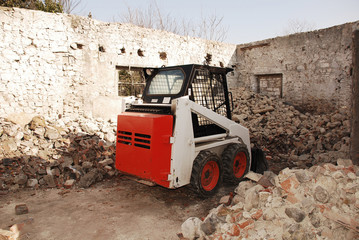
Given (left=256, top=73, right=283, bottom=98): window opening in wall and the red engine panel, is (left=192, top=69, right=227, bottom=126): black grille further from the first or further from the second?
(left=256, top=73, right=283, bottom=98): window opening in wall

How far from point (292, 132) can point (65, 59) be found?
6.77m

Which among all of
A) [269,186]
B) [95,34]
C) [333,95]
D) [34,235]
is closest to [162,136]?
[269,186]

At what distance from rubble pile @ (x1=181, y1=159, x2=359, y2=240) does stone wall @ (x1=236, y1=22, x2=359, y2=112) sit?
600 cm

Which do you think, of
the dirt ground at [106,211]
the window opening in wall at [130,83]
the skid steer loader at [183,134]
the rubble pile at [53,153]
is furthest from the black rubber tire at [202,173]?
the window opening in wall at [130,83]

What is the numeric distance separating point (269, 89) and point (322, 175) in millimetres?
8263

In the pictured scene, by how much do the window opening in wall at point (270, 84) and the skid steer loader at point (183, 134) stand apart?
20.3ft

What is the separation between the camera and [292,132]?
7.73 m

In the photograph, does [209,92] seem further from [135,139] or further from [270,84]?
[270,84]

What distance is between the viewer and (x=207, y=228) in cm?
304

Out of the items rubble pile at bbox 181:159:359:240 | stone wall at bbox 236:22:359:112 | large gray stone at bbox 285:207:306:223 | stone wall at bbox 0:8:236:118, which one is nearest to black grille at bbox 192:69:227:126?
rubble pile at bbox 181:159:359:240

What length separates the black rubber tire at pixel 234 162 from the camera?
177 inches

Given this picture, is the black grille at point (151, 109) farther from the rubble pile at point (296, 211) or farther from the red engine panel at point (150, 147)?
the rubble pile at point (296, 211)

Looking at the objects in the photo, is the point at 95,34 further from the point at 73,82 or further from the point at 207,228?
the point at 207,228

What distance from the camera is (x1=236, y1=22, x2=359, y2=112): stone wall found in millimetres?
8609
